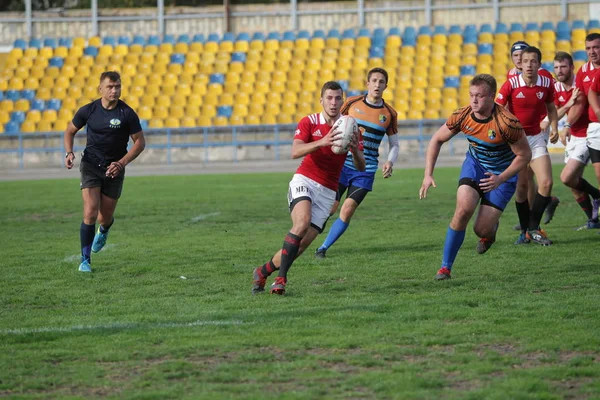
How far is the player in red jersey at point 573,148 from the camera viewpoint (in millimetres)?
12197

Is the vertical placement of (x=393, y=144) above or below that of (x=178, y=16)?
below

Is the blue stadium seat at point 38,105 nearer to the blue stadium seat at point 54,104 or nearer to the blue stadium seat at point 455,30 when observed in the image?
the blue stadium seat at point 54,104

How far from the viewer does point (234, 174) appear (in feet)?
82.7

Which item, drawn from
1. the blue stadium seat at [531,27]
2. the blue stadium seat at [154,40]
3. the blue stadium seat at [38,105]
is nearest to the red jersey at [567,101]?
the blue stadium seat at [531,27]

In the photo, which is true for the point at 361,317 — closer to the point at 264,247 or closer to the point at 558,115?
the point at 264,247

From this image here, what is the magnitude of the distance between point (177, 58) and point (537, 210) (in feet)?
78.5

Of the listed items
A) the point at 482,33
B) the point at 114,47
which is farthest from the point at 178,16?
the point at 482,33

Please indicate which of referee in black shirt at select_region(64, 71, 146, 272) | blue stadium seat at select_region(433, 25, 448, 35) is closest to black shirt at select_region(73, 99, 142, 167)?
referee in black shirt at select_region(64, 71, 146, 272)

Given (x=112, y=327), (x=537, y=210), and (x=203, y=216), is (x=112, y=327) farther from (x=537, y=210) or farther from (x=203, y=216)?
(x=203, y=216)

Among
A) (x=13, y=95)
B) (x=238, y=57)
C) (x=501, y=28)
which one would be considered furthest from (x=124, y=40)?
(x=501, y=28)

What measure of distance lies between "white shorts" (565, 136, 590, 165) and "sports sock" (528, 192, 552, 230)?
1188mm

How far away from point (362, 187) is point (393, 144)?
65cm

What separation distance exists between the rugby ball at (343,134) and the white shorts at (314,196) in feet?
1.91

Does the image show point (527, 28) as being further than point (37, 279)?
Yes
